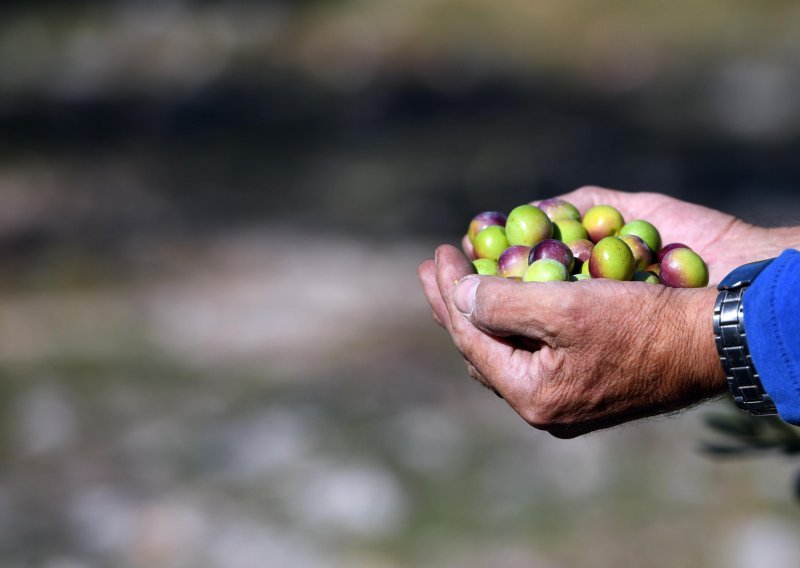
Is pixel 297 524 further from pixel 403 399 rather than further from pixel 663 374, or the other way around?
pixel 663 374

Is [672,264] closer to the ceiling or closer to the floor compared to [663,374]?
closer to the ceiling

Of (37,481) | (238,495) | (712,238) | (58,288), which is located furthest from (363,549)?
(58,288)

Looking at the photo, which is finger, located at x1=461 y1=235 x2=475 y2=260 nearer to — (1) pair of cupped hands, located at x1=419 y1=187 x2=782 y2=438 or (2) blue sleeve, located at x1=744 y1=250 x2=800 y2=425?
(1) pair of cupped hands, located at x1=419 y1=187 x2=782 y2=438

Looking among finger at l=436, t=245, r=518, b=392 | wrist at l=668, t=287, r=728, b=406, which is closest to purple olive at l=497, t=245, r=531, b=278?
finger at l=436, t=245, r=518, b=392

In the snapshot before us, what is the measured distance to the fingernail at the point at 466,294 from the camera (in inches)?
95.1

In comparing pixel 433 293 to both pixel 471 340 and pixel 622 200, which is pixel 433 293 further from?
pixel 622 200

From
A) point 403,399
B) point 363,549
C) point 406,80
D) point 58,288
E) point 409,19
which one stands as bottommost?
point 363,549

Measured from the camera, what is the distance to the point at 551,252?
2643 millimetres

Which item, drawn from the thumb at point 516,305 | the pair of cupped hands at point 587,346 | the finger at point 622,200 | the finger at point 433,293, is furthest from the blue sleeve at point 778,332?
the finger at point 622,200

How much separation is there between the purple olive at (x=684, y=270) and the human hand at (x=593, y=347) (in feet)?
1.15

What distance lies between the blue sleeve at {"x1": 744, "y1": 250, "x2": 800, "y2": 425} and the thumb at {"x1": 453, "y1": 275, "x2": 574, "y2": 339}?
0.43 metres

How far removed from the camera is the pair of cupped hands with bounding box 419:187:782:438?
2.27m

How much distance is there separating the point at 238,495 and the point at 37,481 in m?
1.26

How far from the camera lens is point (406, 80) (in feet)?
31.7
